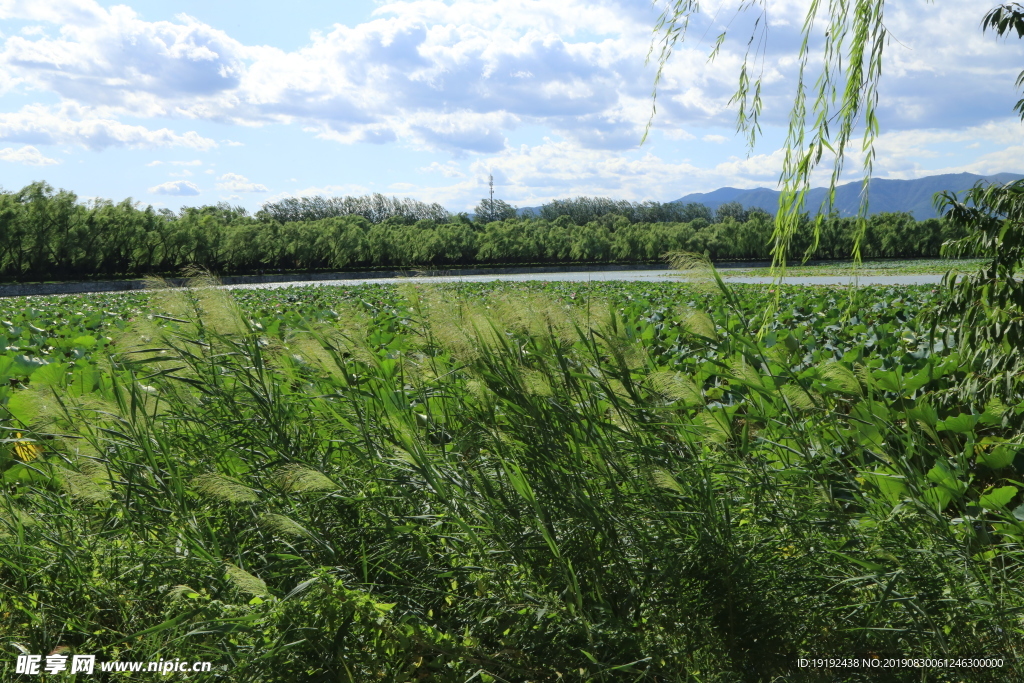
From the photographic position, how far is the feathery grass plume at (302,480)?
2.35 m

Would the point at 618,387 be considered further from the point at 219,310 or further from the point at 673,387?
the point at 219,310

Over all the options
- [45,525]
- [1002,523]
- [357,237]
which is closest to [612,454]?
Answer: [1002,523]

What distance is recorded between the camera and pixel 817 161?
3309 mm

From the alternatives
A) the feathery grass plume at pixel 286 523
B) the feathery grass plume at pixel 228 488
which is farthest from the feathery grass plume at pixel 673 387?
the feathery grass plume at pixel 228 488

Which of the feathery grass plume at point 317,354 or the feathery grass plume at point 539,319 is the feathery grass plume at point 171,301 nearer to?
the feathery grass plume at point 317,354

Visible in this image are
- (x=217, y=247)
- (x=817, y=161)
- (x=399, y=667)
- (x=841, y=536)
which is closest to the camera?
(x=399, y=667)

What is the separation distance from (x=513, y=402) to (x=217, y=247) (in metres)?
53.9

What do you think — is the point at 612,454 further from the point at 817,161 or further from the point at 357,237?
the point at 357,237

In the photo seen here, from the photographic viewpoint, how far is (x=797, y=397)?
3.06 metres

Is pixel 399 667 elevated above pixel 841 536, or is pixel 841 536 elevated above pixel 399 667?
pixel 841 536

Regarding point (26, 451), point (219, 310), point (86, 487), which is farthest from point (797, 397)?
point (26, 451)

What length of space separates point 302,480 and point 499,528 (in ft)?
2.28

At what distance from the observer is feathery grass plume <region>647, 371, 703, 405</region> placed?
9.13ft

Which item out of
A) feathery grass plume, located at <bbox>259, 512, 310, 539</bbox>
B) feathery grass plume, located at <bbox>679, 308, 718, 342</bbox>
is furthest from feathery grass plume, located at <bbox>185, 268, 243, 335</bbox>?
feathery grass plume, located at <bbox>679, 308, 718, 342</bbox>
